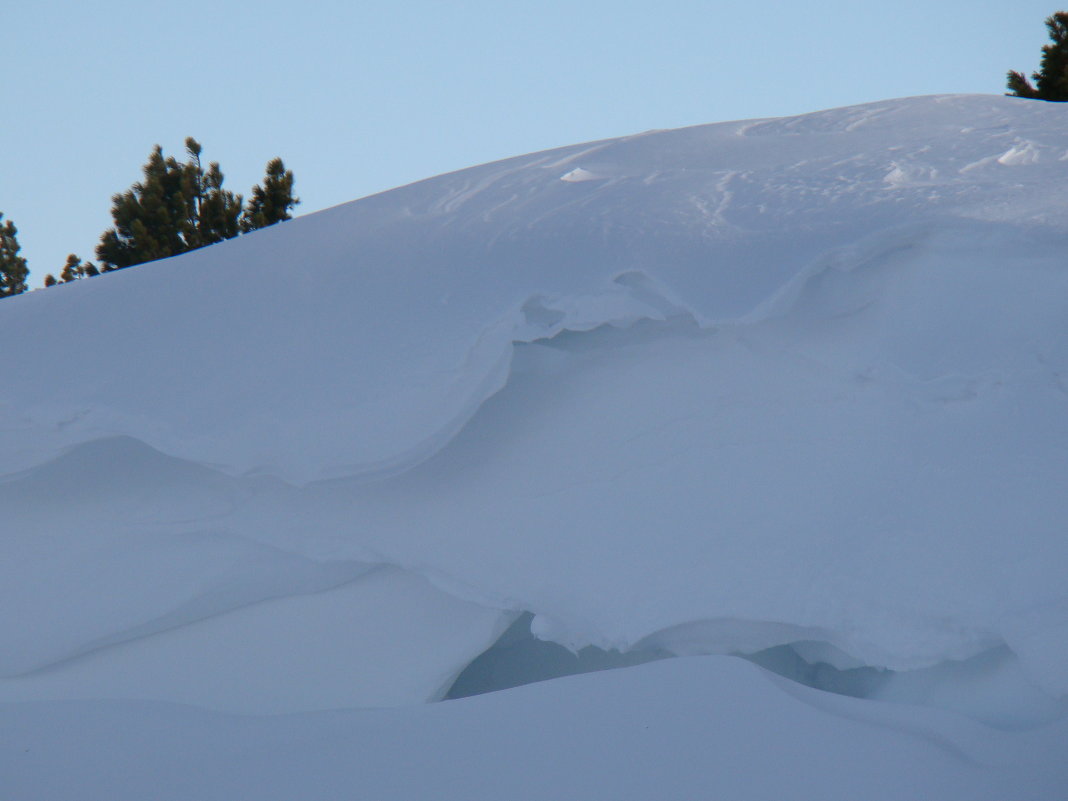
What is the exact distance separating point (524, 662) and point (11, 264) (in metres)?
11.5

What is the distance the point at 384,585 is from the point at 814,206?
1.20 metres

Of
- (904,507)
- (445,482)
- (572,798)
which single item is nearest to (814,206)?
(904,507)

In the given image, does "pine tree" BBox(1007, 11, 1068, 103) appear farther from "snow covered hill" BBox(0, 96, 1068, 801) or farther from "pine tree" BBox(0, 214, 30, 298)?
"pine tree" BBox(0, 214, 30, 298)

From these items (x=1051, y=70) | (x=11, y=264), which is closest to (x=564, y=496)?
(x=1051, y=70)

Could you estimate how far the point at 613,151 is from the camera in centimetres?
267

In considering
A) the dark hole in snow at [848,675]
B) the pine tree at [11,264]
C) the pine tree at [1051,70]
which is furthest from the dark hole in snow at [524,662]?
the pine tree at [11,264]

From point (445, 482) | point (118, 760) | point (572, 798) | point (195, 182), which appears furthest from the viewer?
point (195, 182)

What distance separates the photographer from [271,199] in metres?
9.24

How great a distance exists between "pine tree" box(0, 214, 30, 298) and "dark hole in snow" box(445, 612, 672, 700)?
439 inches

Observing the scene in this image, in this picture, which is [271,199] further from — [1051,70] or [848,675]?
[848,675]

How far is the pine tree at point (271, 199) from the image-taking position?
30.3ft

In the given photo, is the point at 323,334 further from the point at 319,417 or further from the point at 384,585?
the point at 384,585

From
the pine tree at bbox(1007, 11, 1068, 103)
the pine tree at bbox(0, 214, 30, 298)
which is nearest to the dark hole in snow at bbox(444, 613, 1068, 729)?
the pine tree at bbox(1007, 11, 1068, 103)

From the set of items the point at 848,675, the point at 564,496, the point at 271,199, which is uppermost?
the point at 271,199
